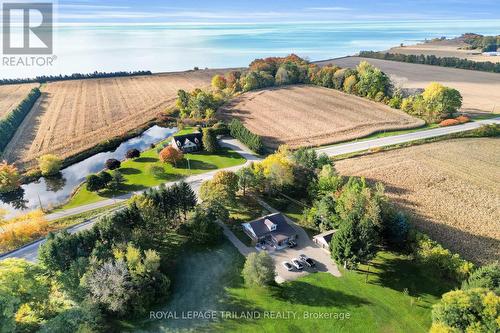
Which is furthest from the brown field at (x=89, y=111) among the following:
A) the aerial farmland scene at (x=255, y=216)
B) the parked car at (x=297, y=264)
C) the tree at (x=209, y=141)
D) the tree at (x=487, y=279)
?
the tree at (x=487, y=279)

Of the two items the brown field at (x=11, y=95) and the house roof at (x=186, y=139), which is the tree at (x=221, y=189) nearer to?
the house roof at (x=186, y=139)

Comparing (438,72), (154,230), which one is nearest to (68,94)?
(154,230)

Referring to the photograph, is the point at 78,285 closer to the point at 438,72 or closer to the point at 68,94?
the point at 68,94

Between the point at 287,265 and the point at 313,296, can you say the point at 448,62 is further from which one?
the point at 313,296

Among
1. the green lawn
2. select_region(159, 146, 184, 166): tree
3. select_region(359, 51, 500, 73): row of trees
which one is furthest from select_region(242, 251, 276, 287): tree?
select_region(359, 51, 500, 73): row of trees

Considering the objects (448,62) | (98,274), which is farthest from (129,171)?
(448,62)
